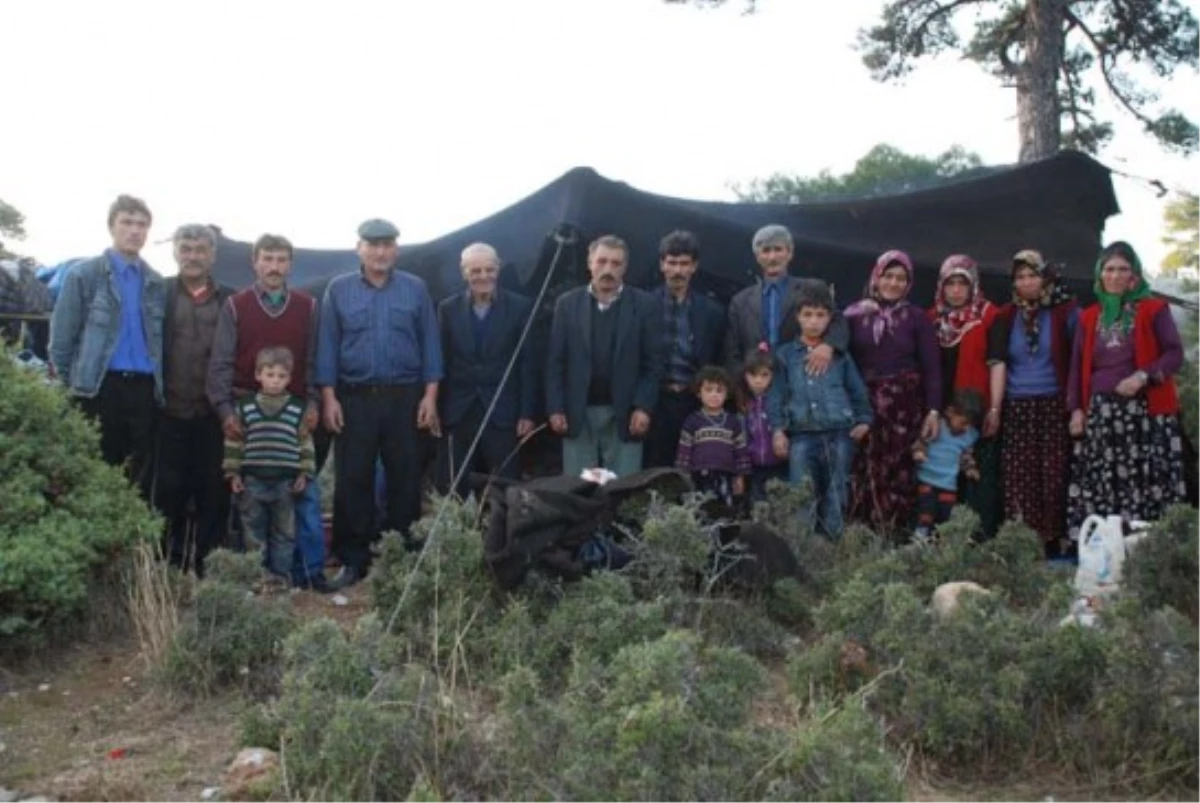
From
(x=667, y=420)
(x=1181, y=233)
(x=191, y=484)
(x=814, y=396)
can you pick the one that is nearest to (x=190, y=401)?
(x=191, y=484)

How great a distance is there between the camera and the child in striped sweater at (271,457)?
5.28m

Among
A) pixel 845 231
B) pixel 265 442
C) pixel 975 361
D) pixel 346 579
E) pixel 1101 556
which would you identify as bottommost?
pixel 346 579

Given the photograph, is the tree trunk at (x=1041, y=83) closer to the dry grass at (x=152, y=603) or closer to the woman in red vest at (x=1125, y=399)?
the woman in red vest at (x=1125, y=399)

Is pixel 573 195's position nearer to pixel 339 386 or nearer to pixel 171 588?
pixel 339 386

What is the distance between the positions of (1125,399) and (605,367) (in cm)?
242

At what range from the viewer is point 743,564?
4453mm

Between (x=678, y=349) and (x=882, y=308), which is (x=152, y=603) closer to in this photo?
(x=678, y=349)

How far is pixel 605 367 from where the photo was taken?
554 centimetres

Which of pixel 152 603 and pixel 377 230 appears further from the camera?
pixel 377 230

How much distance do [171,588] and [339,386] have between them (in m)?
1.26

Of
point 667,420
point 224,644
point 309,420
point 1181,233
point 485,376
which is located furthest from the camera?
point 1181,233

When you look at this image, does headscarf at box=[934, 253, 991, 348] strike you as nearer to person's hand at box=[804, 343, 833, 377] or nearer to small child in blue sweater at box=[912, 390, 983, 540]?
small child in blue sweater at box=[912, 390, 983, 540]

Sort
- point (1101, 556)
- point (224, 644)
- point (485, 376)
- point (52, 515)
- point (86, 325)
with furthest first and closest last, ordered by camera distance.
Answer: point (485, 376) → point (86, 325) → point (1101, 556) → point (52, 515) → point (224, 644)

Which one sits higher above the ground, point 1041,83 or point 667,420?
point 1041,83
